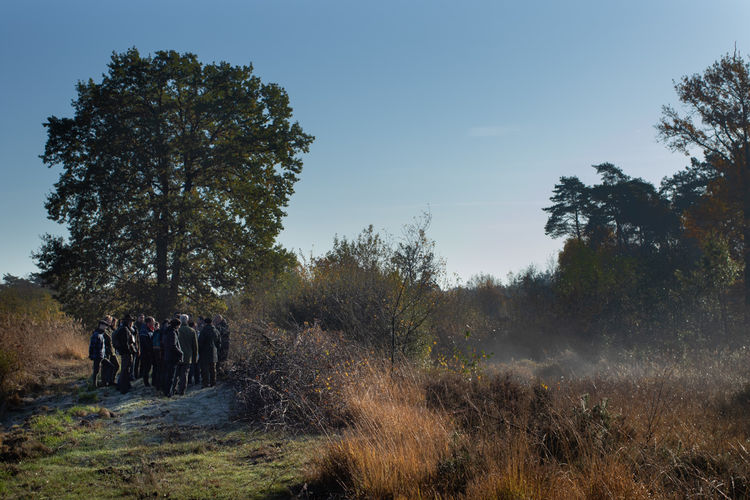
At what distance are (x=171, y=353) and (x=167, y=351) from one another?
0.12 meters

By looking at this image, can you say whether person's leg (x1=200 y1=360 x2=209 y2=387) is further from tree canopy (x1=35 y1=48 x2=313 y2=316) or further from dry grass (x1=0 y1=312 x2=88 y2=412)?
tree canopy (x1=35 y1=48 x2=313 y2=316)

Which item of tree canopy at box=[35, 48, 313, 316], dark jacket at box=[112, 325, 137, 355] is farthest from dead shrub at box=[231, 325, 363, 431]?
tree canopy at box=[35, 48, 313, 316]

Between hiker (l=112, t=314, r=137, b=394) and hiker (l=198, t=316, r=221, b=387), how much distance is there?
1829 mm

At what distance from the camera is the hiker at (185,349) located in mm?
12312

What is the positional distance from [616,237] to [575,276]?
11.8 m

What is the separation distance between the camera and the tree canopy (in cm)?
2008

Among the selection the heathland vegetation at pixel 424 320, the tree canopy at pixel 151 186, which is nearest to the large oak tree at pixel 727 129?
the heathland vegetation at pixel 424 320

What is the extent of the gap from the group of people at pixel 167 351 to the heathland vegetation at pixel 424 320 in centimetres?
84

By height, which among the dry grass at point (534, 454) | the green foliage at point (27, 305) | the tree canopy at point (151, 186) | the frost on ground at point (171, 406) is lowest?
the frost on ground at point (171, 406)

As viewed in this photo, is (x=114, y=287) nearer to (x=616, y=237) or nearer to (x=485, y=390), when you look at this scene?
(x=485, y=390)

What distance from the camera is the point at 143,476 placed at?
620 centimetres

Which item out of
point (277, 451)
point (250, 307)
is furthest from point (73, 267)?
point (277, 451)

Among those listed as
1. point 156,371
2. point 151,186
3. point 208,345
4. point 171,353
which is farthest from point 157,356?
point 151,186

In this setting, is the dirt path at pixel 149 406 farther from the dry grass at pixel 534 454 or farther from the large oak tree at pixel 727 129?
the large oak tree at pixel 727 129
